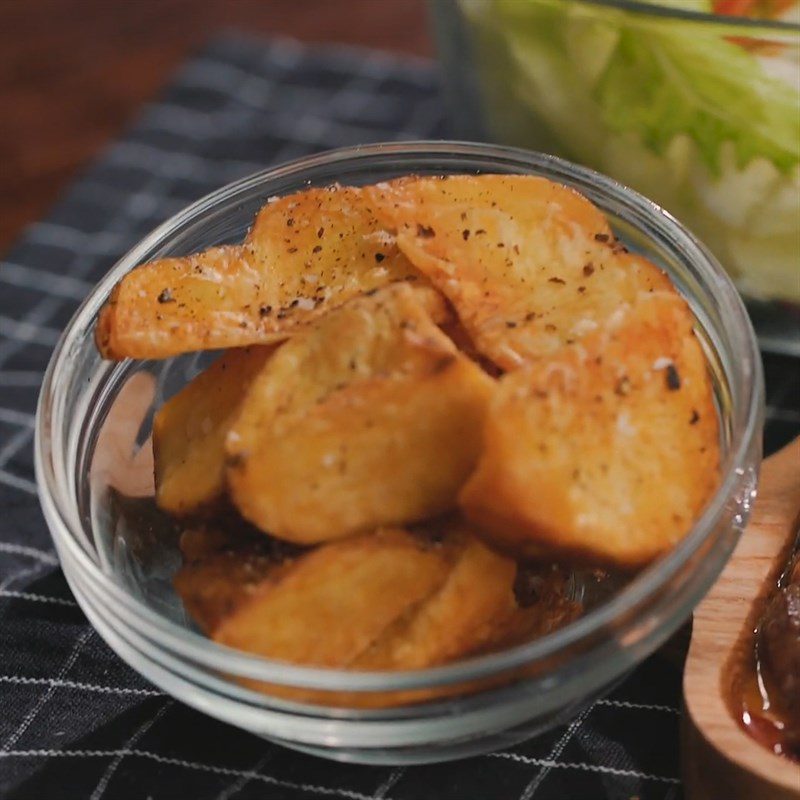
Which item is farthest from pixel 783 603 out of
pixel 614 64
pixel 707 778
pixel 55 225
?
pixel 55 225

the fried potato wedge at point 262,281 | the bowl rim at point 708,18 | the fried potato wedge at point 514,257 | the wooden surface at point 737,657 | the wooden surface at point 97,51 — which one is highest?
the bowl rim at point 708,18

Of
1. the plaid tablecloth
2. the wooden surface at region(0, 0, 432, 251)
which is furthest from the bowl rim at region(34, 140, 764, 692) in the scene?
the wooden surface at region(0, 0, 432, 251)

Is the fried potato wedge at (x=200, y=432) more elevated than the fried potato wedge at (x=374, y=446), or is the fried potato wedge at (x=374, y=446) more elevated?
the fried potato wedge at (x=374, y=446)

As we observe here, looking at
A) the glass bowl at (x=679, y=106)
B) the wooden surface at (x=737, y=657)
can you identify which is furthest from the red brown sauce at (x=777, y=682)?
the glass bowl at (x=679, y=106)

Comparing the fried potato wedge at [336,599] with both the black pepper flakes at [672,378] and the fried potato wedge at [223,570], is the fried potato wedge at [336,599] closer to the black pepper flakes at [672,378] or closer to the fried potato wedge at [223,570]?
the fried potato wedge at [223,570]

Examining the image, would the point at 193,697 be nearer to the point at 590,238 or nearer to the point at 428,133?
the point at 590,238

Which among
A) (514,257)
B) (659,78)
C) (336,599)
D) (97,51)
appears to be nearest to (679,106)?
(659,78)
